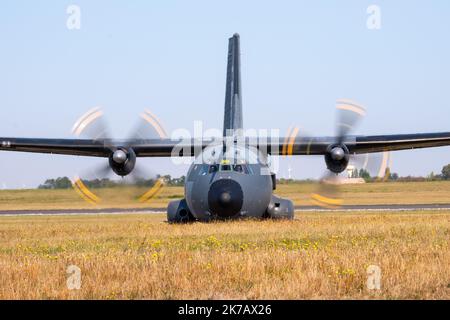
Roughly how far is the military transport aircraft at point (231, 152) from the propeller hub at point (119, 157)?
0.14 feet

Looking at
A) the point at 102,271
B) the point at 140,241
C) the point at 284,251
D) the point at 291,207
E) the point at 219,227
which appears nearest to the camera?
the point at 102,271

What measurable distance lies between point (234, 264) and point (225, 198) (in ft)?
34.1

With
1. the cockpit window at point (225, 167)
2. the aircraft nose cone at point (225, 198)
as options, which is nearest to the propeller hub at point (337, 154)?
the cockpit window at point (225, 167)

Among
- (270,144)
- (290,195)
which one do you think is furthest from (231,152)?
(290,195)

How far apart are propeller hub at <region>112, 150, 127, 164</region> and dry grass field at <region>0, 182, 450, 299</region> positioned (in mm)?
8422

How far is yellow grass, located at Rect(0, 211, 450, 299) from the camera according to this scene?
10.8 metres

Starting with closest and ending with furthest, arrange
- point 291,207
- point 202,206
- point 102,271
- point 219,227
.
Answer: point 102,271, point 219,227, point 202,206, point 291,207

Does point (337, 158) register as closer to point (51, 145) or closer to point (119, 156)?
point (119, 156)

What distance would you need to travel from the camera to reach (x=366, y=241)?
17625 mm

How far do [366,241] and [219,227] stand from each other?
20.4 feet

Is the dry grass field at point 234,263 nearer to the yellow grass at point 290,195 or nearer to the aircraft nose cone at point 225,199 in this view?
the aircraft nose cone at point 225,199

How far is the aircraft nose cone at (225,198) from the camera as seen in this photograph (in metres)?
23.5

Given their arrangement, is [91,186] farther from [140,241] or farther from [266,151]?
[140,241]
